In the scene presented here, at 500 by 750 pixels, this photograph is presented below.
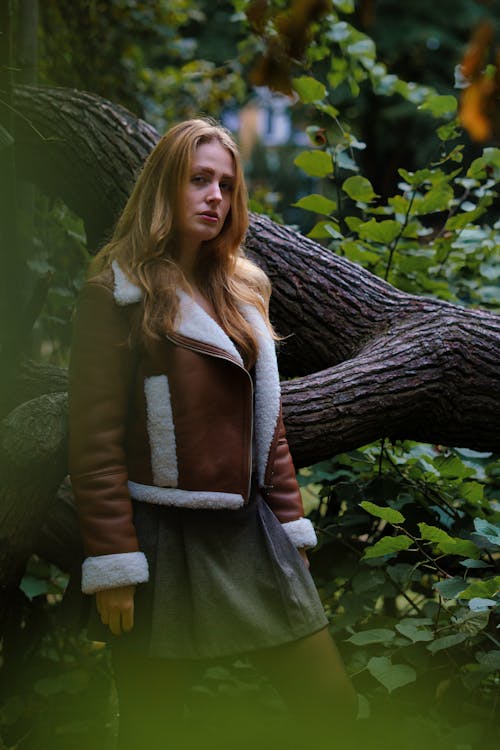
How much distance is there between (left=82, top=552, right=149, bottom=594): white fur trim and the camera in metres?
1.80

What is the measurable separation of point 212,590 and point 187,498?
21 centimetres

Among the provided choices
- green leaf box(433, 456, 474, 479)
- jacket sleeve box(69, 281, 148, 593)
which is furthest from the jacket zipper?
green leaf box(433, 456, 474, 479)

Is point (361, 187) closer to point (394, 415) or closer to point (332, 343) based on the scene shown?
point (332, 343)

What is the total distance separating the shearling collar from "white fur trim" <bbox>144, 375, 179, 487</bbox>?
136 millimetres

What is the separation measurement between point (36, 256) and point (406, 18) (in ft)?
39.0

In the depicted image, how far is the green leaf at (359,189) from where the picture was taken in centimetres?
298

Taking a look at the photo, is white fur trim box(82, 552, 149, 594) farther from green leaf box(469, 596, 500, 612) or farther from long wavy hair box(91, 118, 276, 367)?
green leaf box(469, 596, 500, 612)

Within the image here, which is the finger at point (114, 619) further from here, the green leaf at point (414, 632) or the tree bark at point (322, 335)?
the green leaf at point (414, 632)

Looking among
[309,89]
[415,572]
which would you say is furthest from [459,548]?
[309,89]

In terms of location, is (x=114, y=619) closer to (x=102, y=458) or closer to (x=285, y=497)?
(x=102, y=458)

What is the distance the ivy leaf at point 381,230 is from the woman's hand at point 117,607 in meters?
1.67

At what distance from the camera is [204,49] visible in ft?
43.9

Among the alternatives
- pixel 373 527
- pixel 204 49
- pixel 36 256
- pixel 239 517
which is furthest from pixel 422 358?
pixel 204 49

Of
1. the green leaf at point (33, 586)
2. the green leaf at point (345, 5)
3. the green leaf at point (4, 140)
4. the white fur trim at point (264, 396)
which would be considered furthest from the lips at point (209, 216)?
the green leaf at point (345, 5)
